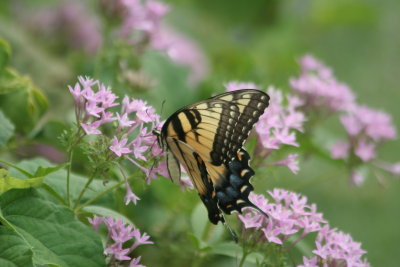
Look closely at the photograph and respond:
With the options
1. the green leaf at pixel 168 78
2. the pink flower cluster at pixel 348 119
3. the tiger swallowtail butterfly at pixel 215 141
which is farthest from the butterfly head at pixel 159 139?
the green leaf at pixel 168 78

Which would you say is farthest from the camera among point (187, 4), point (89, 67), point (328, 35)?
point (328, 35)

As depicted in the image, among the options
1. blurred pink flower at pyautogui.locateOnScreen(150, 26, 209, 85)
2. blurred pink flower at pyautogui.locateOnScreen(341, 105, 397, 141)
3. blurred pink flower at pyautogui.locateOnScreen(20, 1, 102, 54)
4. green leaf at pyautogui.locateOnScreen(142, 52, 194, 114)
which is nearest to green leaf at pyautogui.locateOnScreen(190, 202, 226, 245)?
blurred pink flower at pyautogui.locateOnScreen(341, 105, 397, 141)

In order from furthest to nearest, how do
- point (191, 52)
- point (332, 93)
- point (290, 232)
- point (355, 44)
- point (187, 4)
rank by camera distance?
point (355, 44) < point (187, 4) < point (191, 52) < point (332, 93) < point (290, 232)

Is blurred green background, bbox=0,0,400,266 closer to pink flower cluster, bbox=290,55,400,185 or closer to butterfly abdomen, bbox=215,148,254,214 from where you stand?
pink flower cluster, bbox=290,55,400,185

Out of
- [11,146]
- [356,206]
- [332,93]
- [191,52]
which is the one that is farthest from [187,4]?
[11,146]

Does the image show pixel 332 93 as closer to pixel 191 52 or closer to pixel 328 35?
pixel 191 52

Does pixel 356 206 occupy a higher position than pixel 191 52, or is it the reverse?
pixel 191 52

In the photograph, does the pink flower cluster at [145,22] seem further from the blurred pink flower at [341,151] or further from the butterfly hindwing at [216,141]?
the butterfly hindwing at [216,141]
